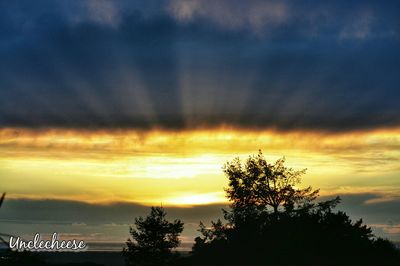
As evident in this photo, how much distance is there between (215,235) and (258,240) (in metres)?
13.7

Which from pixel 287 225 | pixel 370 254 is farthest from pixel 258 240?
pixel 370 254

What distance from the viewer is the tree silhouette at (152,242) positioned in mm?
103825

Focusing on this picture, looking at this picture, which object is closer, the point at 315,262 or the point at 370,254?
the point at 315,262

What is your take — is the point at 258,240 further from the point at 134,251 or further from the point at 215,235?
the point at 134,251

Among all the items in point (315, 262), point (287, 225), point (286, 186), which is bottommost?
point (315, 262)

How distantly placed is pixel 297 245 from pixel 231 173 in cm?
2473

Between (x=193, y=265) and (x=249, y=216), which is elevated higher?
(x=249, y=216)

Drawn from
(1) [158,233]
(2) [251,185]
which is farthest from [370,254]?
(1) [158,233]

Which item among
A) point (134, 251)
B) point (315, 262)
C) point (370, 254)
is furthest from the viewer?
point (134, 251)

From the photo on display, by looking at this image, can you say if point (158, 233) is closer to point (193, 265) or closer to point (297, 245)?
point (193, 265)

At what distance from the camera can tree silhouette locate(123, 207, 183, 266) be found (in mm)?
103825

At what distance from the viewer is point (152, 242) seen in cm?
10656

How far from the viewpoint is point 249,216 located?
10562cm

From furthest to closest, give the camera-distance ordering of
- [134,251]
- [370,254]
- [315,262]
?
[134,251] < [370,254] < [315,262]
